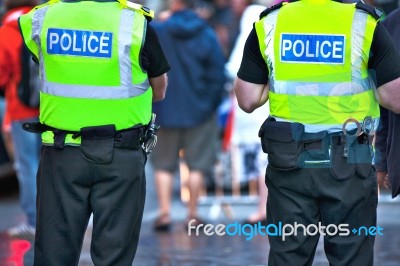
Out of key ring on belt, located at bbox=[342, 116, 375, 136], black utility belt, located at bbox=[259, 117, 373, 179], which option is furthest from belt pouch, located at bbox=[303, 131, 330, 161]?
key ring on belt, located at bbox=[342, 116, 375, 136]

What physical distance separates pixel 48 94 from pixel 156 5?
13037 millimetres

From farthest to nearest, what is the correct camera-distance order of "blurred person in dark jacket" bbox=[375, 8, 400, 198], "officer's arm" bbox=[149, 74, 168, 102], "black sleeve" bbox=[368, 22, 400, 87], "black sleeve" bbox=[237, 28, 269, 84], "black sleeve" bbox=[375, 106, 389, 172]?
"black sleeve" bbox=[375, 106, 389, 172] → "blurred person in dark jacket" bbox=[375, 8, 400, 198] → "officer's arm" bbox=[149, 74, 168, 102] → "black sleeve" bbox=[237, 28, 269, 84] → "black sleeve" bbox=[368, 22, 400, 87]

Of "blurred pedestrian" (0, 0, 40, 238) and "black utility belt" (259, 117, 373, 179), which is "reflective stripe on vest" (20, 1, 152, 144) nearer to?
"black utility belt" (259, 117, 373, 179)

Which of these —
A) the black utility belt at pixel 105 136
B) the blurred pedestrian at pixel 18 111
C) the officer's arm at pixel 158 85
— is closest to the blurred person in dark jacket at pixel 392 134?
the officer's arm at pixel 158 85

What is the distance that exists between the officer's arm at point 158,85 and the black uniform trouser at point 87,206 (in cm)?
41

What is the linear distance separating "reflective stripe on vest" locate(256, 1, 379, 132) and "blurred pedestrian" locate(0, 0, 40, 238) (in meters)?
4.38

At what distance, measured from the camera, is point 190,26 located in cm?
1017

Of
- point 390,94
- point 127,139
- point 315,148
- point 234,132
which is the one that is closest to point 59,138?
point 127,139

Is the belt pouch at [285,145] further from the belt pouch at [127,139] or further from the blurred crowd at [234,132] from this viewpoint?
the blurred crowd at [234,132]

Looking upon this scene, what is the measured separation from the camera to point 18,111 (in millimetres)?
9562

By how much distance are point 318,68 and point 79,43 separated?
49.0 inches

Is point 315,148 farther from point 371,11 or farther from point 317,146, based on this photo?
point 371,11

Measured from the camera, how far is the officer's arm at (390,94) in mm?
5426

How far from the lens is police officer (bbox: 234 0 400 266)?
17.8 ft
